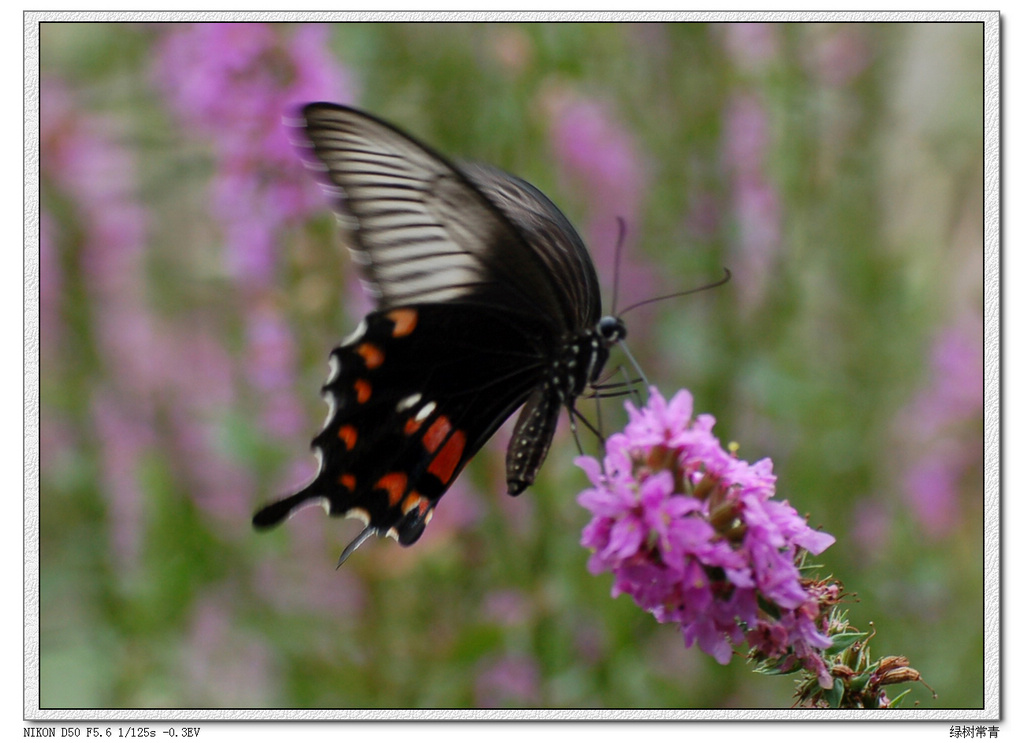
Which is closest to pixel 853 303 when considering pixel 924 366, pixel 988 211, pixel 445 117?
pixel 924 366

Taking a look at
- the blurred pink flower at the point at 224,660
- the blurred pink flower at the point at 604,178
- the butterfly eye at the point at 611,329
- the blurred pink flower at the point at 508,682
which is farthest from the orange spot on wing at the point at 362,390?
the blurred pink flower at the point at 604,178

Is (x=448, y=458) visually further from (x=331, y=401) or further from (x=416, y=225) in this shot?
(x=416, y=225)

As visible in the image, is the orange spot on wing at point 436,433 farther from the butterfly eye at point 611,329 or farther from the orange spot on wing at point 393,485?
the butterfly eye at point 611,329

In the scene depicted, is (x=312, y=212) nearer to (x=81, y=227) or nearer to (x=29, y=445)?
(x=81, y=227)

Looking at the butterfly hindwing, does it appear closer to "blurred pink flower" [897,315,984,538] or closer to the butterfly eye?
the butterfly eye

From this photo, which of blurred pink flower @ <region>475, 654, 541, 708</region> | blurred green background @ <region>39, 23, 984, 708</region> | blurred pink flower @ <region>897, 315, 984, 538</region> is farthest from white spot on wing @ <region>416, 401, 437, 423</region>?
blurred pink flower @ <region>897, 315, 984, 538</region>

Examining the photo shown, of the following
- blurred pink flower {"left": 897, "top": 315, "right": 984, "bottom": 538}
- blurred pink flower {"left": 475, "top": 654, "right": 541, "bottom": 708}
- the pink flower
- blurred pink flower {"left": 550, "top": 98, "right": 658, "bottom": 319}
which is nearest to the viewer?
the pink flower

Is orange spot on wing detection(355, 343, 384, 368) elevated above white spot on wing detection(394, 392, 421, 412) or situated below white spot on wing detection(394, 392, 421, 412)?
above
